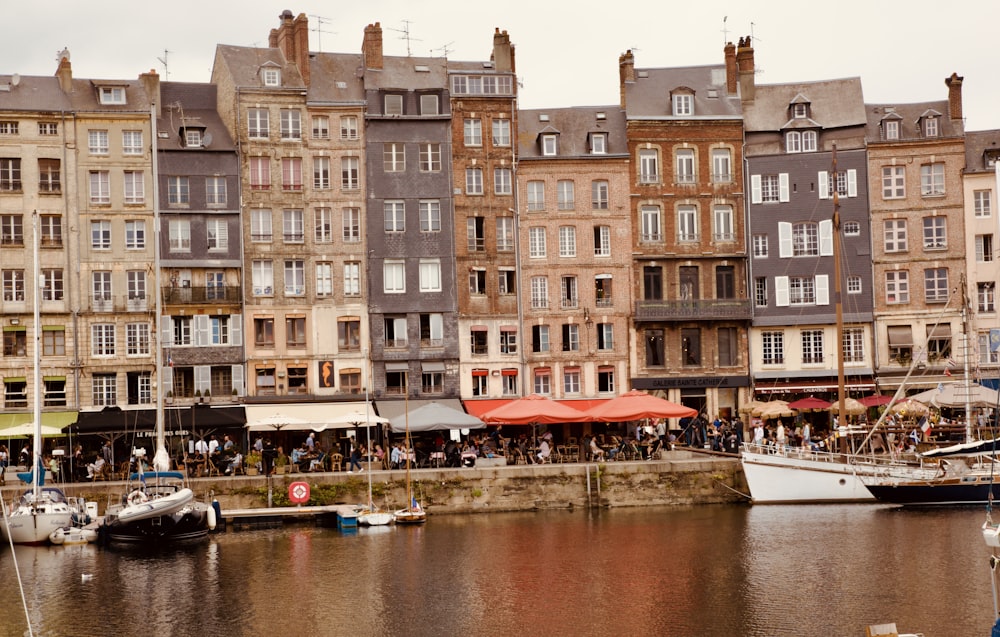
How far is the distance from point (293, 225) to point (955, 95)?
3152 cm

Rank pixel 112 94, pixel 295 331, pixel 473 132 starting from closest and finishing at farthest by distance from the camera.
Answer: pixel 112 94
pixel 295 331
pixel 473 132

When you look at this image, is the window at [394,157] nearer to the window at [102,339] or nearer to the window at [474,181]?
the window at [474,181]

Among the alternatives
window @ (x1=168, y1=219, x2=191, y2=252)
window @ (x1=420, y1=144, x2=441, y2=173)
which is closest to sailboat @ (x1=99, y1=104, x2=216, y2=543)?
window @ (x1=168, y1=219, x2=191, y2=252)

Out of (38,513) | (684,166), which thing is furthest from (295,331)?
(684,166)

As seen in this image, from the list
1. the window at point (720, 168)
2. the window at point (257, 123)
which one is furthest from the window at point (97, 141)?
the window at point (720, 168)

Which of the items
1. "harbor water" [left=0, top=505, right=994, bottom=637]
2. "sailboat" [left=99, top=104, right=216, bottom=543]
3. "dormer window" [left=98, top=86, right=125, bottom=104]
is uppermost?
"dormer window" [left=98, top=86, right=125, bottom=104]

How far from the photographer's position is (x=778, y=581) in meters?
36.0

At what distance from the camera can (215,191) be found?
195 ft

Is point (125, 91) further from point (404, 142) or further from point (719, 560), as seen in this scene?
point (719, 560)

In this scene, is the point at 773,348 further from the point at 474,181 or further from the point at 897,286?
the point at 474,181

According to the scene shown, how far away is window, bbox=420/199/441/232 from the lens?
6106 cm

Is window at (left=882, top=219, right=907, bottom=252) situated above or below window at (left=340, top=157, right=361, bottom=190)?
A: below

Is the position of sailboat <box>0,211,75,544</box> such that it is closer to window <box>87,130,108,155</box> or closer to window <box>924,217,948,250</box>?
window <box>87,130,108,155</box>

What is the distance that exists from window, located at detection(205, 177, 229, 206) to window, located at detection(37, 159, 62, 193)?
625 cm
